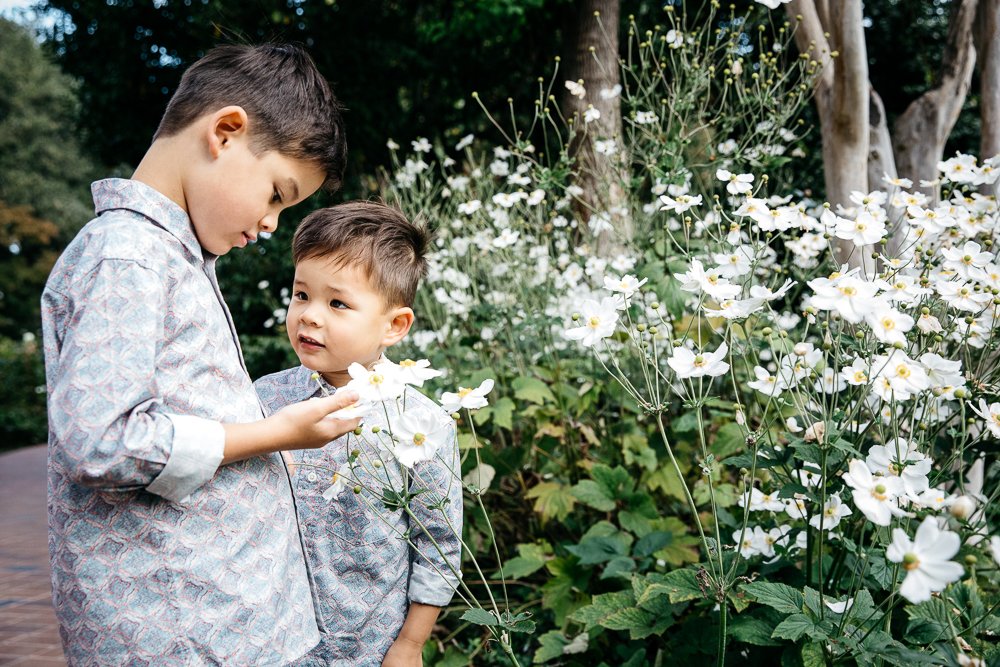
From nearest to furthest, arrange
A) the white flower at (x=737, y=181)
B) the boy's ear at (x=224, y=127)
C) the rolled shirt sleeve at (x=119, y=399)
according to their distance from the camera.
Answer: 1. the rolled shirt sleeve at (x=119, y=399)
2. the boy's ear at (x=224, y=127)
3. the white flower at (x=737, y=181)

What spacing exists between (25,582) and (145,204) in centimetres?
369

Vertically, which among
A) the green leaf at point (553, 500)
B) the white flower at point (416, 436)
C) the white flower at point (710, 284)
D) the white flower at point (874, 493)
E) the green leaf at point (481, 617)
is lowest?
the green leaf at point (553, 500)

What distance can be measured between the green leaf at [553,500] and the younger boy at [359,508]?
35.1 inches

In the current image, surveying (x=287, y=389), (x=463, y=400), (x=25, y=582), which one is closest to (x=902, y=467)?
(x=463, y=400)

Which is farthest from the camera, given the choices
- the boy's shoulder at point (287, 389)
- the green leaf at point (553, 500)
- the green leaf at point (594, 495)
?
the green leaf at point (553, 500)

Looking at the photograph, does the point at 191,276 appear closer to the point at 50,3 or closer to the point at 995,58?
the point at 995,58

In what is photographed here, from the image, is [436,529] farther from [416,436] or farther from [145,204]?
[145,204]

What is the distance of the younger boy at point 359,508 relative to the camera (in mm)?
1413

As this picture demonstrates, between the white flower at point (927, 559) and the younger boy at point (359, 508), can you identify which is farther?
the younger boy at point (359, 508)

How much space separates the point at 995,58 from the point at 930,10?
14.6 feet

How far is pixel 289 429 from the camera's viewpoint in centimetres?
110

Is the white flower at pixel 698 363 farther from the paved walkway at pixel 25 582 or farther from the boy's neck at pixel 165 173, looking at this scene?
the paved walkway at pixel 25 582

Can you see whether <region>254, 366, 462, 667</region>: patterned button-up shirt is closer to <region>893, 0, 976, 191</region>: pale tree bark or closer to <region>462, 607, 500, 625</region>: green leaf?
<region>462, 607, 500, 625</region>: green leaf

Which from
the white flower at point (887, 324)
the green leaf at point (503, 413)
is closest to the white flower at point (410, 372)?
the white flower at point (887, 324)
